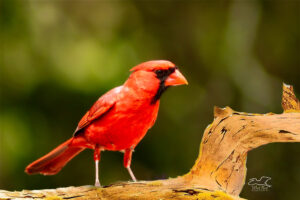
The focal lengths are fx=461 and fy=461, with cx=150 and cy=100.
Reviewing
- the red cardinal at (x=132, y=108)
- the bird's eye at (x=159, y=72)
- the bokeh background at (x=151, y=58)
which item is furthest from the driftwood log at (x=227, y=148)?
the bokeh background at (x=151, y=58)

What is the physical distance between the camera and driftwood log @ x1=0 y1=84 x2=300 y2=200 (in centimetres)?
252

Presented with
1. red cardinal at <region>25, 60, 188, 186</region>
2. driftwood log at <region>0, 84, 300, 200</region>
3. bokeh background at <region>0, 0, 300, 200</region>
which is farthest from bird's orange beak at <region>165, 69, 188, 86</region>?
bokeh background at <region>0, 0, 300, 200</region>

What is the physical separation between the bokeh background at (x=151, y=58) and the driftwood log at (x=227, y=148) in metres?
1.33

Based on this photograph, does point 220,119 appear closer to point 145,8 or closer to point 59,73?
point 59,73

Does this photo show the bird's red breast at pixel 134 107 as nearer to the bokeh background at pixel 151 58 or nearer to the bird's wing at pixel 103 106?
the bird's wing at pixel 103 106

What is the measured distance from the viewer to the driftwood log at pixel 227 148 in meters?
2.52

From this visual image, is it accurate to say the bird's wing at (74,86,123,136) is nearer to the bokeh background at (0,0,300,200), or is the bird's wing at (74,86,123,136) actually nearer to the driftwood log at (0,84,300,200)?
the driftwood log at (0,84,300,200)

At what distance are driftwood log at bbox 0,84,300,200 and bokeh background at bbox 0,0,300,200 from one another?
52.4 inches

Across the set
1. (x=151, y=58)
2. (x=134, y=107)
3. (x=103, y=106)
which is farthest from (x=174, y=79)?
(x=151, y=58)

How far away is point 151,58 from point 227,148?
1.83 metres

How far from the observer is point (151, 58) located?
4.28 metres

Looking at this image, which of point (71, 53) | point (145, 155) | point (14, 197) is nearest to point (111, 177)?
point (145, 155)

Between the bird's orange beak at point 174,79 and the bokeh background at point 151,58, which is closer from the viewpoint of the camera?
the bird's orange beak at point 174,79

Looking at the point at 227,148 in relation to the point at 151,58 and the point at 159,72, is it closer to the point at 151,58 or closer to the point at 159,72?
the point at 159,72
